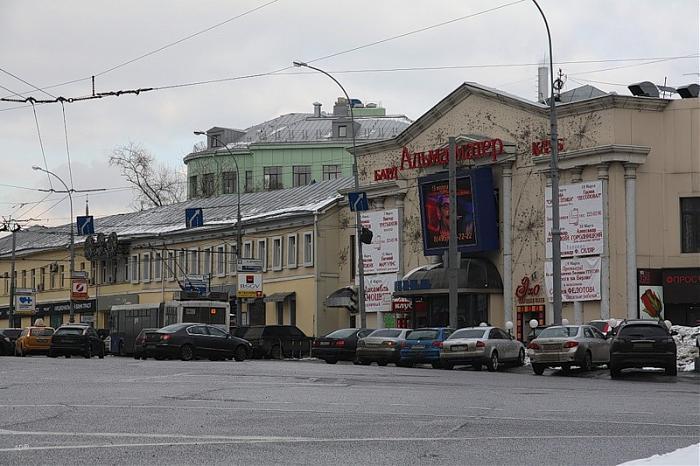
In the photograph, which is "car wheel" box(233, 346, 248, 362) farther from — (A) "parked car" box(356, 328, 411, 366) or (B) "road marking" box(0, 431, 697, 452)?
(B) "road marking" box(0, 431, 697, 452)

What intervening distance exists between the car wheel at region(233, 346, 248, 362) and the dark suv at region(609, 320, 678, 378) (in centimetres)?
1622

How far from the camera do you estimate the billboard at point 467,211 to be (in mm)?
54500

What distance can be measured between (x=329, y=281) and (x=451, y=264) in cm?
2165

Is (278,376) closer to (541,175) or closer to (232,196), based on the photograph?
(541,175)

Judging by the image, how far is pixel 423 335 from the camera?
4206 cm

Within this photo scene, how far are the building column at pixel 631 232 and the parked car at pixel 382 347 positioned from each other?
10318 millimetres

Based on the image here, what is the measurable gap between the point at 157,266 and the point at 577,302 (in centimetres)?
3637

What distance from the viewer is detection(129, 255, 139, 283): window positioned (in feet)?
268

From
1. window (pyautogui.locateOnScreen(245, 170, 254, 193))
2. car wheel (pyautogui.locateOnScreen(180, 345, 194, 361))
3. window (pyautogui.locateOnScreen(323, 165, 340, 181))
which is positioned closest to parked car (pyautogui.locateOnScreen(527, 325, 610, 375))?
car wheel (pyautogui.locateOnScreen(180, 345, 194, 361))

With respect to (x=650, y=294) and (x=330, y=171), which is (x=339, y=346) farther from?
(x=330, y=171)

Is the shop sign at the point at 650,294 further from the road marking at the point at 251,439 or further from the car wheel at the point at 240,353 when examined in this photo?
the road marking at the point at 251,439

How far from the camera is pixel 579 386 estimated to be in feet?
90.6

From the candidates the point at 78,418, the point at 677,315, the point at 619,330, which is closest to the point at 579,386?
the point at 619,330

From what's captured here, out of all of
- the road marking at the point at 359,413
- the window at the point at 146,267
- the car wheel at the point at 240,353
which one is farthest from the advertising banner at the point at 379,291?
the road marking at the point at 359,413
